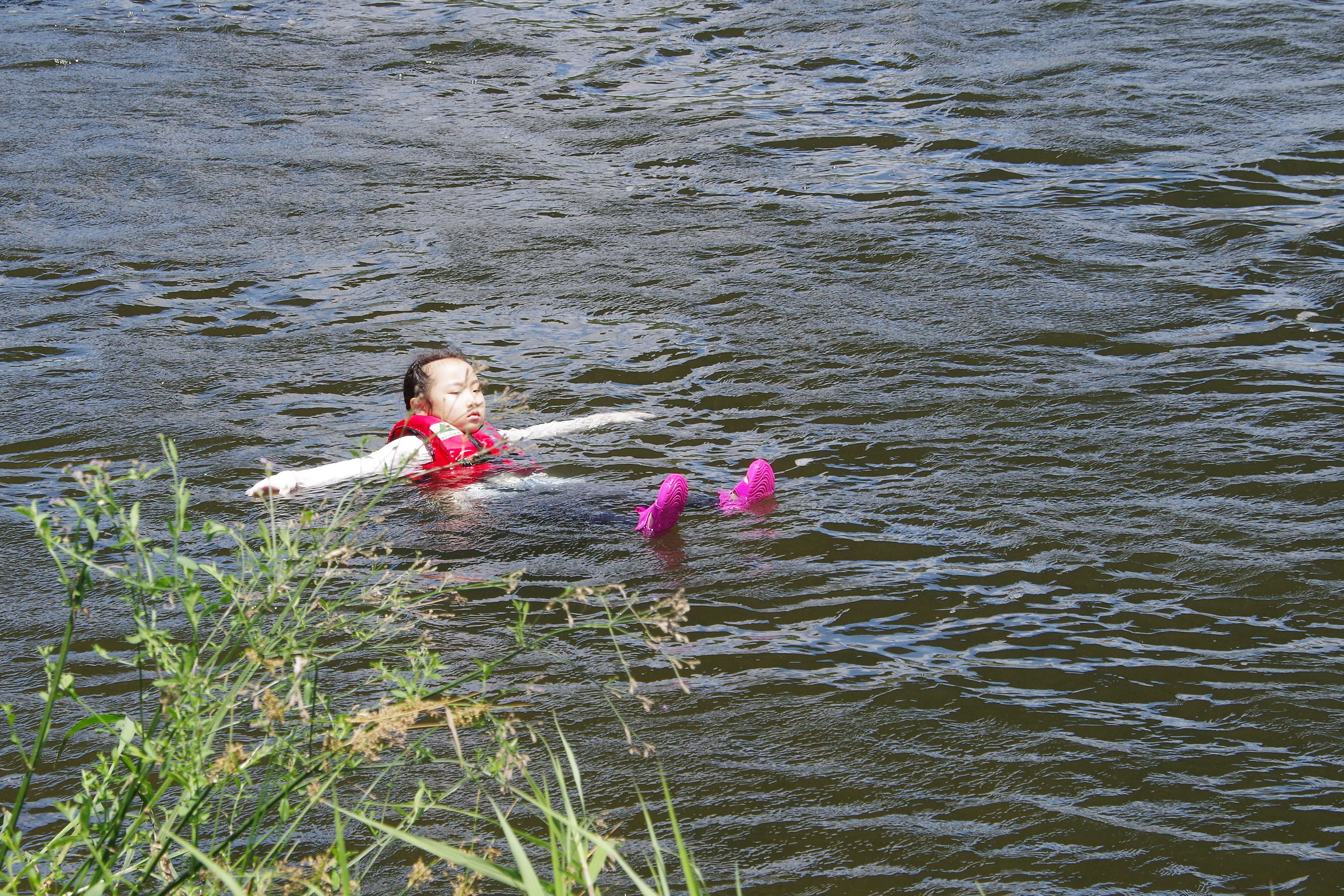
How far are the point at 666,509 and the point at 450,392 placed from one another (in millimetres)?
1419

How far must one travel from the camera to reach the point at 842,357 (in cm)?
639

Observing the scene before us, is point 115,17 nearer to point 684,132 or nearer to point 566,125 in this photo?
point 566,125

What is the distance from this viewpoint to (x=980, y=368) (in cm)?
614

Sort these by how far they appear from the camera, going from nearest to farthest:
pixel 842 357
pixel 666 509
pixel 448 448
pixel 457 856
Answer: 1. pixel 457 856
2. pixel 666 509
3. pixel 448 448
4. pixel 842 357

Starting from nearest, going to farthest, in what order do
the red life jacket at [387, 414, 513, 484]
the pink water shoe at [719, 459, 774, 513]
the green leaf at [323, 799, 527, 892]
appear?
1. the green leaf at [323, 799, 527, 892]
2. the pink water shoe at [719, 459, 774, 513]
3. the red life jacket at [387, 414, 513, 484]

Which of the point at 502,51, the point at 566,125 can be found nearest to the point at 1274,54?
the point at 566,125

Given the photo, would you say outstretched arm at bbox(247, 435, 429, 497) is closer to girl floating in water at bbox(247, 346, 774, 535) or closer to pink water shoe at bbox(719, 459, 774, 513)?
girl floating in water at bbox(247, 346, 774, 535)

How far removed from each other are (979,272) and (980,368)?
133 cm

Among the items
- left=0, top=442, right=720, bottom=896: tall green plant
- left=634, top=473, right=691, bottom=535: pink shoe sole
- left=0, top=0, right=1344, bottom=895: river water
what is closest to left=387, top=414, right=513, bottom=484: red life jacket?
left=0, top=0, right=1344, bottom=895: river water

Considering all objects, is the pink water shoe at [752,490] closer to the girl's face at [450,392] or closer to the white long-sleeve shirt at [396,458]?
the white long-sleeve shirt at [396,458]

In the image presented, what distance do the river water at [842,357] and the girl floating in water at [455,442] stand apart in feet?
0.41

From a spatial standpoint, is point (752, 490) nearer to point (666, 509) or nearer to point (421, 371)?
point (666, 509)

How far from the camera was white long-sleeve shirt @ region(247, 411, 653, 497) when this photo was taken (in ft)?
15.8

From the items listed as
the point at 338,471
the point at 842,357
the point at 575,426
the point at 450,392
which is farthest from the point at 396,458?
the point at 842,357
